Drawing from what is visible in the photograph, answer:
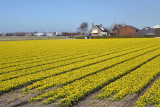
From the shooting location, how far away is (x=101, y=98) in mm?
5512

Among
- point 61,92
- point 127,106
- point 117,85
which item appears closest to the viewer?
point 127,106

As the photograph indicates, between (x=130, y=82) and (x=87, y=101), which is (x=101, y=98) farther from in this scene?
(x=130, y=82)

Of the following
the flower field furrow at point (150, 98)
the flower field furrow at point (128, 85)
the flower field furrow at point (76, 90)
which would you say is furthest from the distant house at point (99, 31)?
the flower field furrow at point (150, 98)

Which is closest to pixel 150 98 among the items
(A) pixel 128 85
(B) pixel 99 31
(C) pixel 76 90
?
(A) pixel 128 85

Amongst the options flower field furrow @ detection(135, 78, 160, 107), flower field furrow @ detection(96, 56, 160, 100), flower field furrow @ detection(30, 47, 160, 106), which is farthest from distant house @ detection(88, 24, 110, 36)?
flower field furrow @ detection(135, 78, 160, 107)

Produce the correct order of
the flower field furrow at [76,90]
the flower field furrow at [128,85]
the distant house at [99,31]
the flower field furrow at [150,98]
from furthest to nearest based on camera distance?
the distant house at [99,31]
the flower field furrow at [128,85]
the flower field furrow at [76,90]
the flower field furrow at [150,98]

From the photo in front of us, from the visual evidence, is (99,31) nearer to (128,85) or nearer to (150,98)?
(128,85)

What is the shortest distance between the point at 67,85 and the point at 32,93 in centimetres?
133

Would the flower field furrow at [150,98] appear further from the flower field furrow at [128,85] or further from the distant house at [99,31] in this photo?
the distant house at [99,31]

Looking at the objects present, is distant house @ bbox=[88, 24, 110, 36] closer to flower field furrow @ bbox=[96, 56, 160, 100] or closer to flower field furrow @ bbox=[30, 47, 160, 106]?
flower field furrow @ bbox=[96, 56, 160, 100]

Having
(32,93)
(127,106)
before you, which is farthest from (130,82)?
(32,93)

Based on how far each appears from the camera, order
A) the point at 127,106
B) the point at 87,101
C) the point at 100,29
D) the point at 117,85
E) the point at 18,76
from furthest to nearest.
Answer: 1. the point at 100,29
2. the point at 18,76
3. the point at 117,85
4. the point at 87,101
5. the point at 127,106

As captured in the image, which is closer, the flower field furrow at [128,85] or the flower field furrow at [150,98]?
the flower field furrow at [150,98]

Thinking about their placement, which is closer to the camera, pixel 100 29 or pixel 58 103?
pixel 58 103
